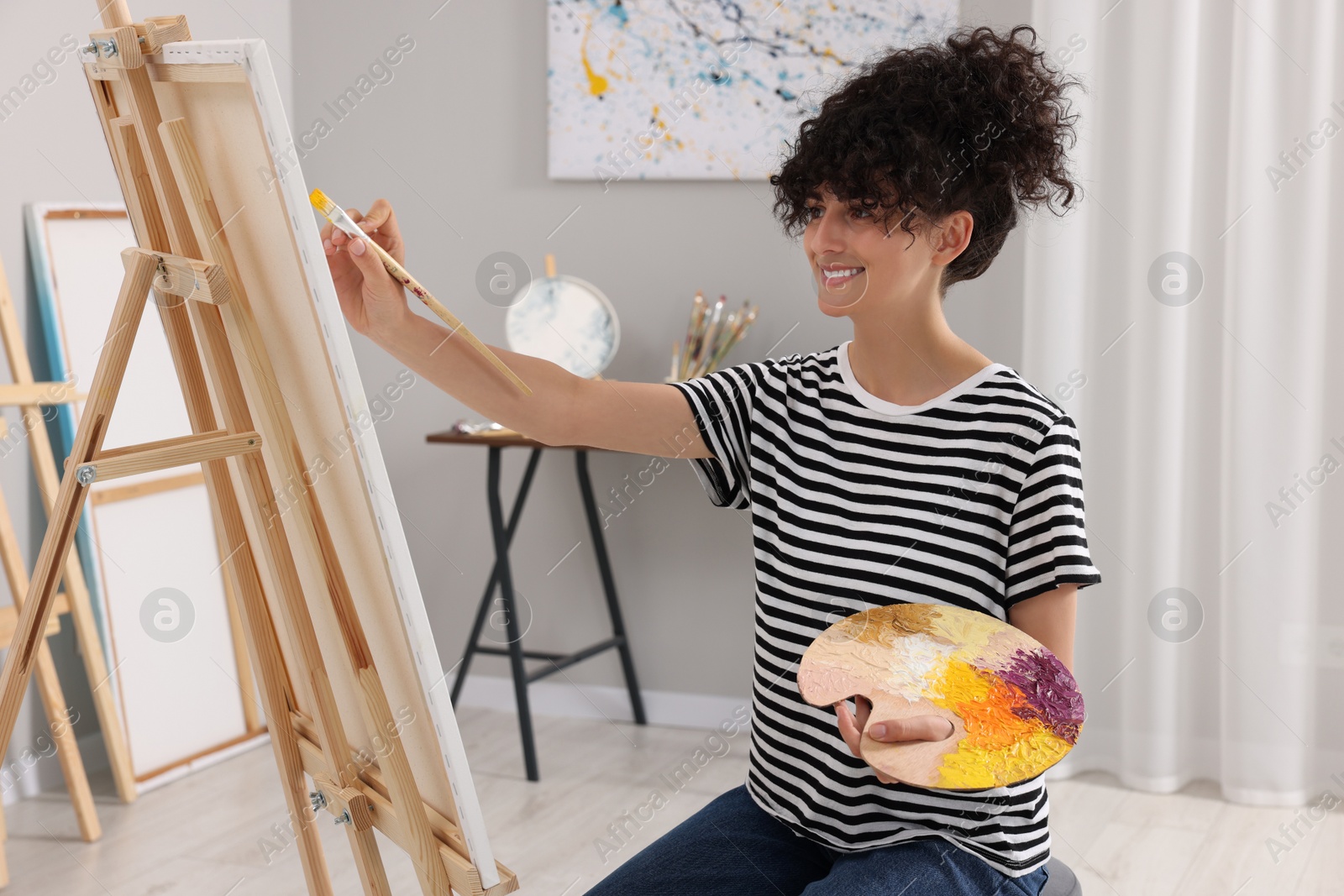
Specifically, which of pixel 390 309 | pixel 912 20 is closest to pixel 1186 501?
pixel 912 20

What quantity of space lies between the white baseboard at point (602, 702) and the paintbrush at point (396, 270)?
6.58ft

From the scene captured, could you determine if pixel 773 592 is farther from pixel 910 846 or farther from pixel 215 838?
pixel 215 838

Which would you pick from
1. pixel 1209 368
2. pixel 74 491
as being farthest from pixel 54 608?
pixel 1209 368

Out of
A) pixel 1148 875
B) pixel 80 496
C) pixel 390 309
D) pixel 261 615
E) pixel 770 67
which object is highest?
pixel 770 67

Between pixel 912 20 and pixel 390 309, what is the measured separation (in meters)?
1.93

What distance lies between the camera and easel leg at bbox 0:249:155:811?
1.09 m

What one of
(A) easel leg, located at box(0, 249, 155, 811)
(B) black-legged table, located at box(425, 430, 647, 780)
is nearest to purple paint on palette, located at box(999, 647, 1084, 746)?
(A) easel leg, located at box(0, 249, 155, 811)

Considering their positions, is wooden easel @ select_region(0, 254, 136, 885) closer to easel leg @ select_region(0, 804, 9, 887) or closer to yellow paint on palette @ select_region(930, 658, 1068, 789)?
easel leg @ select_region(0, 804, 9, 887)

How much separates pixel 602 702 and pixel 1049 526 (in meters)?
2.21

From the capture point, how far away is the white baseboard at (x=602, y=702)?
3043mm

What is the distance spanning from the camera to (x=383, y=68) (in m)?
3.15

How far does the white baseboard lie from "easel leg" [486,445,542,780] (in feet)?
1.11

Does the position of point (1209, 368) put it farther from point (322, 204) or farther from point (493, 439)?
point (322, 204)

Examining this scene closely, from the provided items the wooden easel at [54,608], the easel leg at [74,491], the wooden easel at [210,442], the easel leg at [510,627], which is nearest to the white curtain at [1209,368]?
the easel leg at [510,627]
